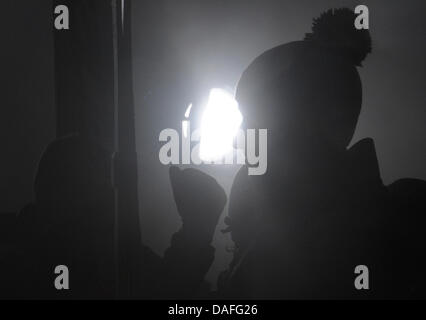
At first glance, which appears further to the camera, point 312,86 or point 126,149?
point 312,86

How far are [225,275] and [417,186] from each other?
46cm

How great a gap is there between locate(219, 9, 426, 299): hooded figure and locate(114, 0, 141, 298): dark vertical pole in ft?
0.66

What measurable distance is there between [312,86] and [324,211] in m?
0.30

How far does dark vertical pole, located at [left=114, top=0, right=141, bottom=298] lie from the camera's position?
2.33 ft

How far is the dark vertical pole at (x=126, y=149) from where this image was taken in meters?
0.71

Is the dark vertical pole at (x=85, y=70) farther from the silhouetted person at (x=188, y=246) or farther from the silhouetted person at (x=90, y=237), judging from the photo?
the silhouetted person at (x=188, y=246)

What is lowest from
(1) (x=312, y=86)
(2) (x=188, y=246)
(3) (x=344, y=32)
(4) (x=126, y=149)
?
(2) (x=188, y=246)

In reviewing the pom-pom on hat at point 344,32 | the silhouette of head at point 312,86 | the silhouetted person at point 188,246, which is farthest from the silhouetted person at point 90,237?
the pom-pom on hat at point 344,32

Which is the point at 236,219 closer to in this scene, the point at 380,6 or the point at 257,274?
the point at 257,274

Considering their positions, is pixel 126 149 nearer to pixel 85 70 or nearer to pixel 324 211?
pixel 85 70

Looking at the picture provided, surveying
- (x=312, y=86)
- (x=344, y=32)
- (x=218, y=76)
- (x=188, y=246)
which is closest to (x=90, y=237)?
(x=188, y=246)

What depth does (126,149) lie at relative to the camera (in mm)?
704
